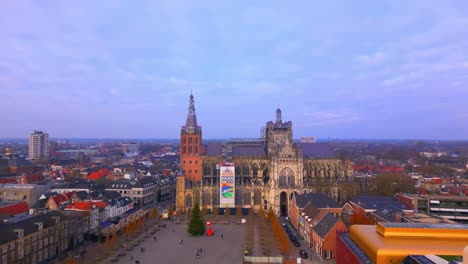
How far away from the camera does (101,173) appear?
11594 cm

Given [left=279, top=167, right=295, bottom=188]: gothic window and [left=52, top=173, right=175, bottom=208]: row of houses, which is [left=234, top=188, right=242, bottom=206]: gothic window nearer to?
[left=279, top=167, right=295, bottom=188]: gothic window

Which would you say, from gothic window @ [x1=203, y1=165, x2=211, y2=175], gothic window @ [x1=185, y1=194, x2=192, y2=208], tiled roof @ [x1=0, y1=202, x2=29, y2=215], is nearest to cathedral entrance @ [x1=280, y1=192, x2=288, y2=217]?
gothic window @ [x1=203, y1=165, x2=211, y2=175]

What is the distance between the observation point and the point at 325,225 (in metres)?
52.5

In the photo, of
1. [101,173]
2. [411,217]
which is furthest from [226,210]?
[101,173]

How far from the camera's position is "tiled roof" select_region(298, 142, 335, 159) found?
93625mm

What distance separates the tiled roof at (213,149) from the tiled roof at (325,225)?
135 ft

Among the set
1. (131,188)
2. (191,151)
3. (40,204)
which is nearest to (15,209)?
(40,204)

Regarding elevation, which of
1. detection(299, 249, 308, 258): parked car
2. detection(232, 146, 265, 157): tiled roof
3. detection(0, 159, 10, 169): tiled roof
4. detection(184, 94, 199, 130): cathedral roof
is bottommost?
detection(299, 249, 308, 258): parked car

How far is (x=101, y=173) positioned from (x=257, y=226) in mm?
61932

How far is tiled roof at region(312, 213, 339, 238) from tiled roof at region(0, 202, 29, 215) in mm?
47135

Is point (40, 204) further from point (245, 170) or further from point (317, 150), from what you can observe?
point (317, 150)

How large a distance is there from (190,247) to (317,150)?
4749 cm

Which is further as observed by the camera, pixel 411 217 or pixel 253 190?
pixel 253 190

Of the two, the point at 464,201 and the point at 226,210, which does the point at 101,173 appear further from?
the point at 464,201
